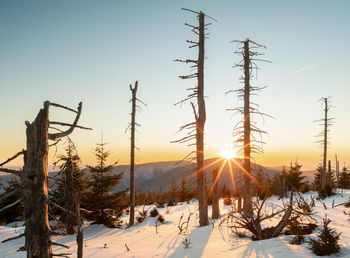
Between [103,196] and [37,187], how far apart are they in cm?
1149

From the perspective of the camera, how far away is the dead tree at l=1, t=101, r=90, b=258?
357 cm

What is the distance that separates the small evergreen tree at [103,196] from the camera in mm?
14359

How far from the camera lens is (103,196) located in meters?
14.4

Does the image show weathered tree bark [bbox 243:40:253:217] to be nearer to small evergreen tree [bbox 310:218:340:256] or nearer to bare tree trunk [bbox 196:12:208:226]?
bare tree trunk [bbox 196:12:208:226]

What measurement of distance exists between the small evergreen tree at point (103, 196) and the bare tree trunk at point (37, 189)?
1123 cm

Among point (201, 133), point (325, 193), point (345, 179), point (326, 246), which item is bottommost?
point (345, 179)

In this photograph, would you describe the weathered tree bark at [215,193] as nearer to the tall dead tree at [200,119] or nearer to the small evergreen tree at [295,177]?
the tall dead tree at [200,119]

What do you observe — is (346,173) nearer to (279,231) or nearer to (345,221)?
(345,221)

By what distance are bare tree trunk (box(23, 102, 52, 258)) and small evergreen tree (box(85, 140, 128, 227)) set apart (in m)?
11.2

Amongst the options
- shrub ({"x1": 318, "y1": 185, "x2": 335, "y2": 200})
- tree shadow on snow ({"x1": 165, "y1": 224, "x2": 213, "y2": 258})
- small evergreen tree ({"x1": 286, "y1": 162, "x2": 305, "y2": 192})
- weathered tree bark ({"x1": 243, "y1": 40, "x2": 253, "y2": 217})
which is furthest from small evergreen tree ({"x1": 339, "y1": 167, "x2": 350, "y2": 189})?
tree shadow on snow ({"x1": 165, "y1": 224, "x2": 213, "y2": 258})

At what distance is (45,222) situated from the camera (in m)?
3.65

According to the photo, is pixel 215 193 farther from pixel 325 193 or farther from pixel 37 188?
pixel 325 193

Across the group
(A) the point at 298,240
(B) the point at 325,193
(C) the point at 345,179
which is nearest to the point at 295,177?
(B) the point at 325,193

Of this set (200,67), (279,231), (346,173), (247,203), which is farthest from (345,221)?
(346,173)
